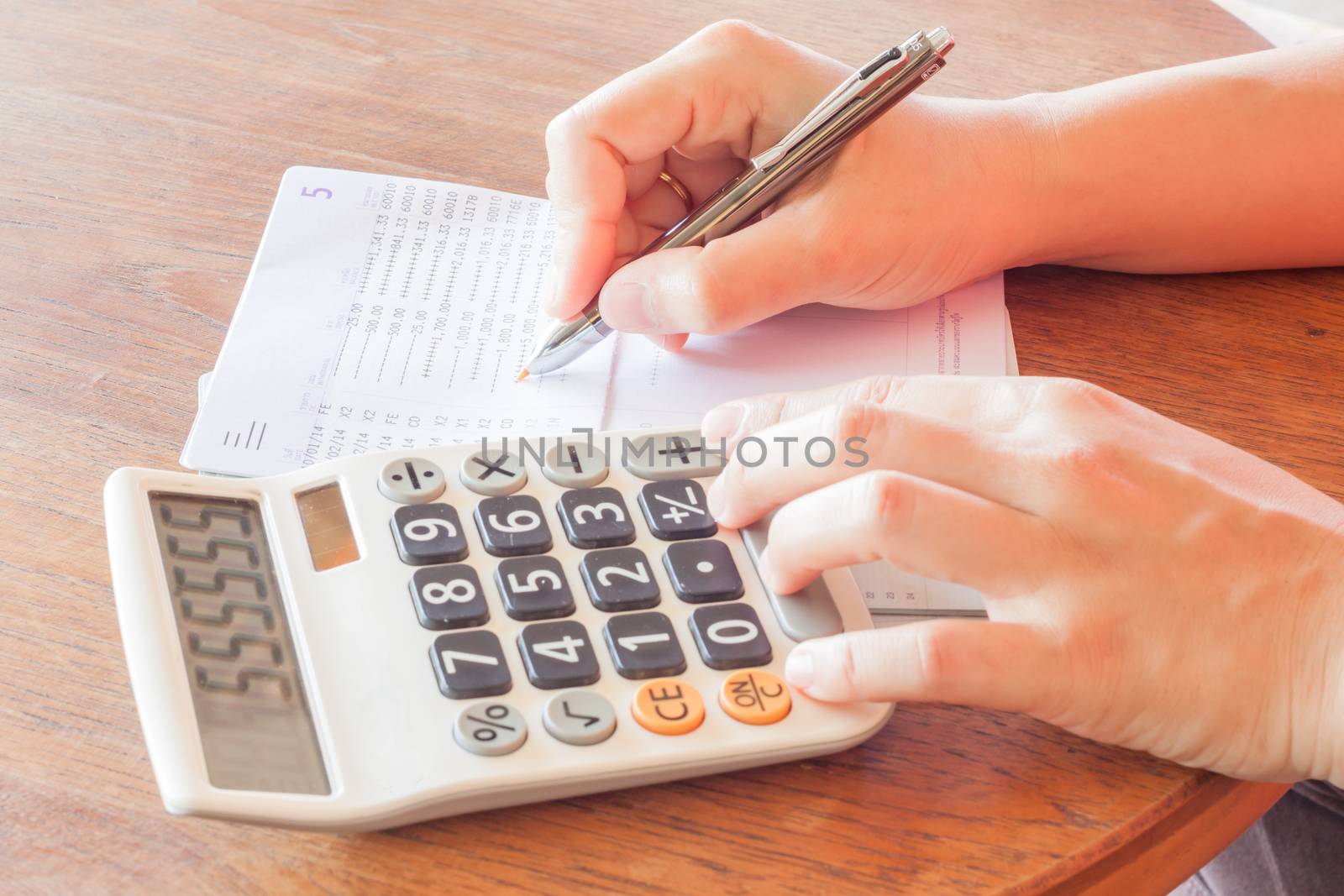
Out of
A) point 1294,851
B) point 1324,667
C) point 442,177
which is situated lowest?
point 1294,851

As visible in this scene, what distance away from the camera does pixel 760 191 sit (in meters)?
0.65

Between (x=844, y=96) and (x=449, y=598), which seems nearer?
(x=449, y=598)

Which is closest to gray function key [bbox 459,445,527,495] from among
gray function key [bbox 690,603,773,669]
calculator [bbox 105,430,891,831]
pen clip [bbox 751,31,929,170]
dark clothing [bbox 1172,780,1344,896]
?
calculator [bbox 105,430,891,831]

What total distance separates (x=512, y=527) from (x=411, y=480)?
5 centimetres

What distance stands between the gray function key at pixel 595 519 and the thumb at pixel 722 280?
0.47ft

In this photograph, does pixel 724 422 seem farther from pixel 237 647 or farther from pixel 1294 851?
pixel 1294 851

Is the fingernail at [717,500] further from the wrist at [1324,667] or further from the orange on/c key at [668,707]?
the wrist at [1324,667]

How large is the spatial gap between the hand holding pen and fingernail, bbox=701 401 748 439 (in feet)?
0.30

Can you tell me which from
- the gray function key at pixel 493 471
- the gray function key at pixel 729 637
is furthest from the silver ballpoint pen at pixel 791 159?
the gray function key at pixel 729 637

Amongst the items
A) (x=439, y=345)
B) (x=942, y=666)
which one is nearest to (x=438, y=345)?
(x=439, y=345)

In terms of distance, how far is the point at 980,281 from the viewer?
0.71 meters

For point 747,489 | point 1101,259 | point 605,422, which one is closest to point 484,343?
point 605,422

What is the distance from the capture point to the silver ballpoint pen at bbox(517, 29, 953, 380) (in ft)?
2.02

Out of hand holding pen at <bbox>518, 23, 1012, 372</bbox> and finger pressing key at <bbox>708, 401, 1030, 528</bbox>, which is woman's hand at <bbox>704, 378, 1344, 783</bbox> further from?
hand holding pen at <bbox>518, 23, 1012, 372</bbox>
